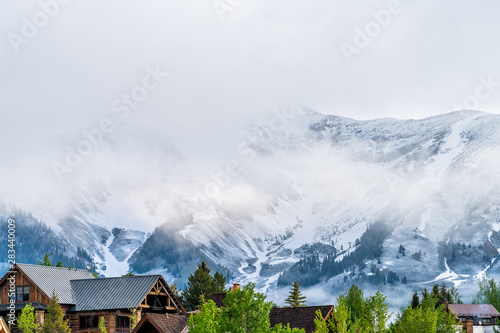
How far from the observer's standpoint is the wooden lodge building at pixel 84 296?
91.1 meters

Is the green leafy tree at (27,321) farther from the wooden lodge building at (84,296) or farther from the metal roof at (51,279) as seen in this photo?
the metal roof at (51,279)

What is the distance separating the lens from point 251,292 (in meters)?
55.0

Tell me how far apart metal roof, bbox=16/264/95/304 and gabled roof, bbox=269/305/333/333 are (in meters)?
32.4

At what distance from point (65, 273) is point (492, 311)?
9309 cm

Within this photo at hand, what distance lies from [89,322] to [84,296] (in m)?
3.56

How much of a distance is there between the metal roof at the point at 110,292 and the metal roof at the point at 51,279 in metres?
1.10

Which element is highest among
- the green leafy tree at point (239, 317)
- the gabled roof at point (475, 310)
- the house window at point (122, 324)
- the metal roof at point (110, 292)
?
the metal roof at point (110, 292)

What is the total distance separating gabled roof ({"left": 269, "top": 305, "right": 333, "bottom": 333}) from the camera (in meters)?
69.0

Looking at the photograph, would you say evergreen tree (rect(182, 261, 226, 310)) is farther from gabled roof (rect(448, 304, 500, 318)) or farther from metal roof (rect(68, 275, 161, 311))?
gabled roof (rect(448, 304, 500, 318))

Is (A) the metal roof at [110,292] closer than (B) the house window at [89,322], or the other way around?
(A) the metal roof at [110,292]

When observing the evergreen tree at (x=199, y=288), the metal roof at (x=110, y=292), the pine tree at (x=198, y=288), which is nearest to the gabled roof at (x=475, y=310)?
the evergreen tree at (x=199, y=288)

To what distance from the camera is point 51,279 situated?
314 ft

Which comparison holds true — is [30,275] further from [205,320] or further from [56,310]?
[205,320]

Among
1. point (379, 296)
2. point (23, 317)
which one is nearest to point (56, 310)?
point (23, 317)
